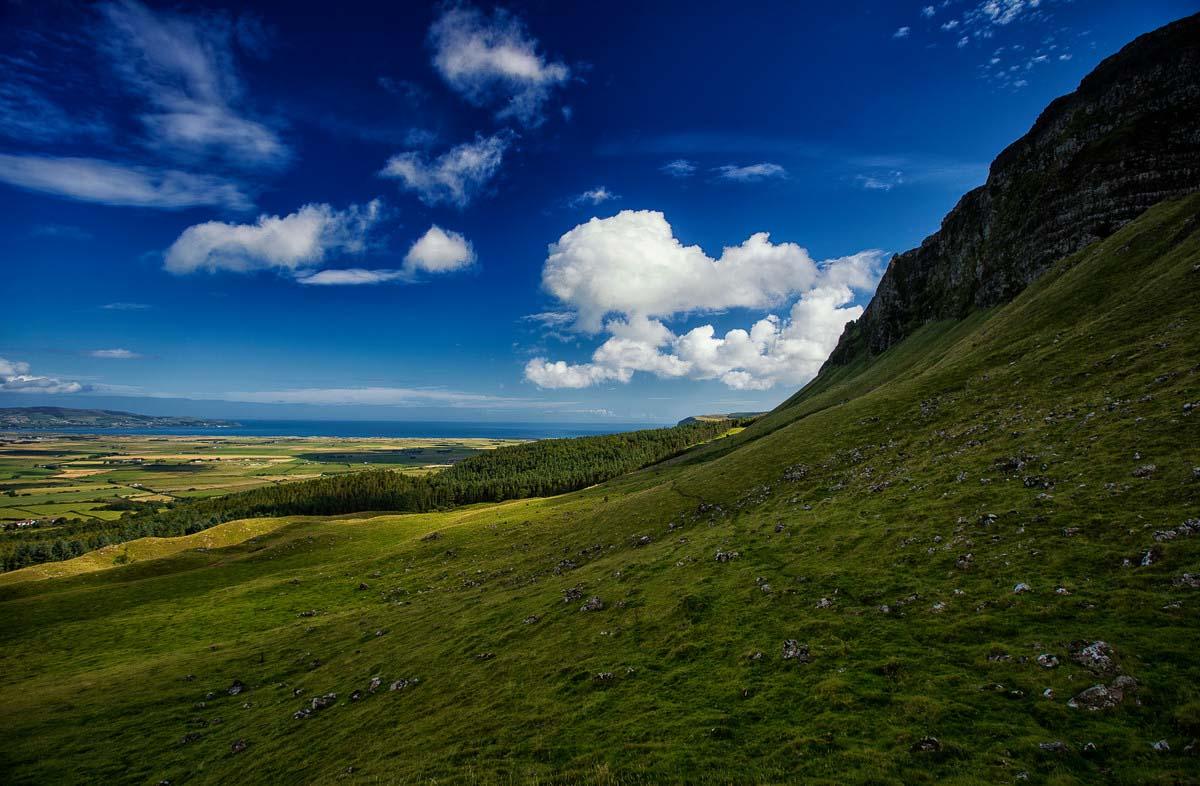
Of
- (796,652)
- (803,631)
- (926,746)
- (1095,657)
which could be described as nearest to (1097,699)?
(1095,657)

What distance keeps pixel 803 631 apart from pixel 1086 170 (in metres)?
115

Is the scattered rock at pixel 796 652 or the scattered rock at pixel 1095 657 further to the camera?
the scattered rock at pixel 796 652

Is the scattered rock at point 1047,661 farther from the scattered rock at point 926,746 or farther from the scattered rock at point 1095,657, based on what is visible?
the scattered rock at point 926,746

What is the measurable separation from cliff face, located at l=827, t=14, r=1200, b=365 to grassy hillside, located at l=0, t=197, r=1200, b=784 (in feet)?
95.5

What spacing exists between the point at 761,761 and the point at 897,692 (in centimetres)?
550

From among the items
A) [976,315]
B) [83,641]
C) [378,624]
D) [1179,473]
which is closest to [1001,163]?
[976,315]

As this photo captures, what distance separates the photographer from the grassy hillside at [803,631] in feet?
46.5

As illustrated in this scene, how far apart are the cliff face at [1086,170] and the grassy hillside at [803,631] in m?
29.1

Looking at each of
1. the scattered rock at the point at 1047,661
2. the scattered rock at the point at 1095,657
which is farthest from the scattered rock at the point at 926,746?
the scattered rock at the point at 1095,657

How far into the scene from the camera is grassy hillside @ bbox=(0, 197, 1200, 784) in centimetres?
1419

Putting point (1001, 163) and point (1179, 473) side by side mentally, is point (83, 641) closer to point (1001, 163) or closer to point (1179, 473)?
point (1179, 473)

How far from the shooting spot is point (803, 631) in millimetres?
21188

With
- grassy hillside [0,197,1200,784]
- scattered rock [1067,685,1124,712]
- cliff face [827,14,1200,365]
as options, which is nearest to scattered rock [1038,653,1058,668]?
grassy hillside [0,197,1200,784]

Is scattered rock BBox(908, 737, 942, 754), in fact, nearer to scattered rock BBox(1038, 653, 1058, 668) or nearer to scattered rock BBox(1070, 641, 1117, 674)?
scattered rock BBox(1038, 653, 1058, 668)
